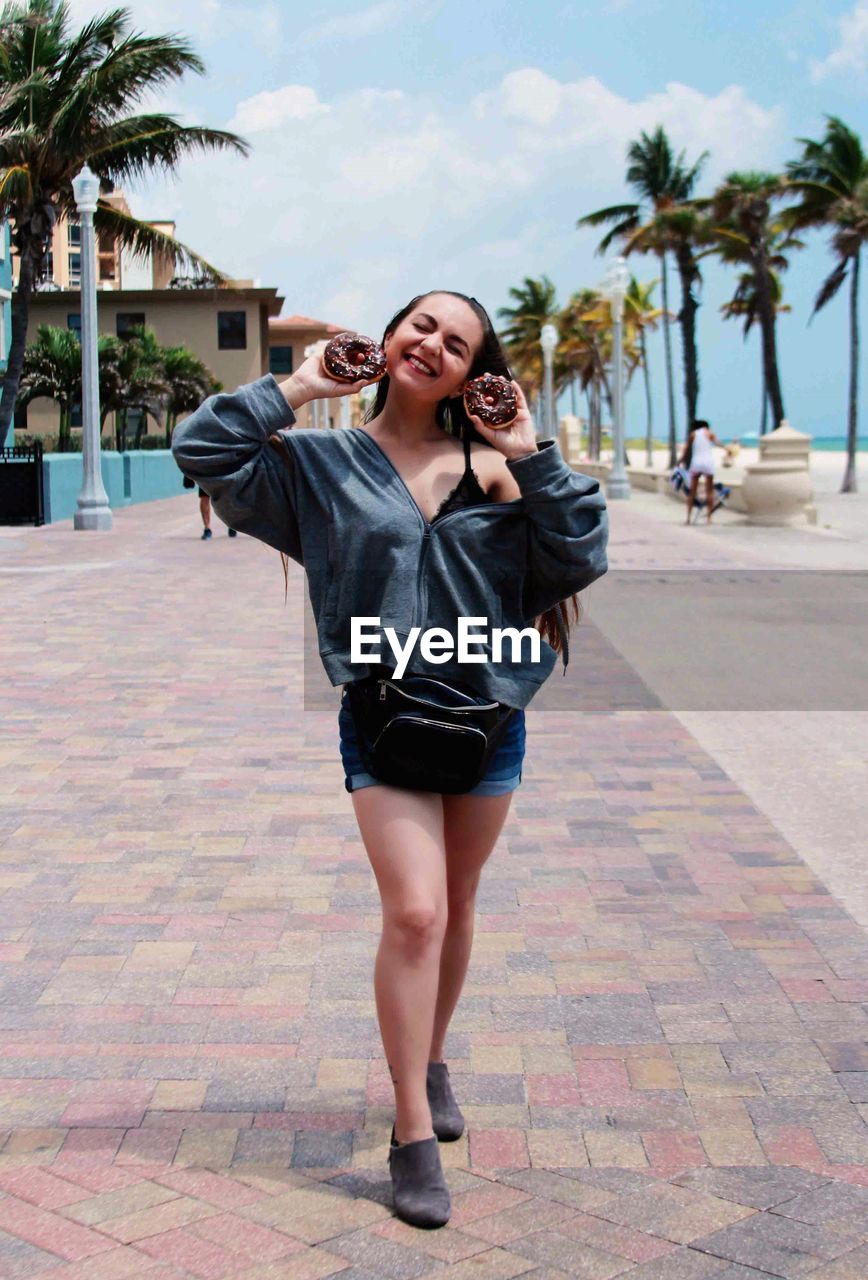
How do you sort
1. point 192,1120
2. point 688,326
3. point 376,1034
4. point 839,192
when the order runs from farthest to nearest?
1. point 688,326
2. point 839,192
3. point 376,1034
4. point 192,1120

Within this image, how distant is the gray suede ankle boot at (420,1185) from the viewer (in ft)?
9.50

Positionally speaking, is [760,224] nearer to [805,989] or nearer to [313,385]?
[805,989]

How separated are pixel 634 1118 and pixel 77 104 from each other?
77.2ft

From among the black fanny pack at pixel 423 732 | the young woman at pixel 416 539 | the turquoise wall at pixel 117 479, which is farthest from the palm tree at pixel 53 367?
the black fanny pack at pixel 423 732

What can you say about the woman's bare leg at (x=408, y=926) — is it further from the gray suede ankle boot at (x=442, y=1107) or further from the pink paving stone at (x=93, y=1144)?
the pink paving stone at (x=93, y=1144)

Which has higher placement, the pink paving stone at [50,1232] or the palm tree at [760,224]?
the palm tree at [760,224]

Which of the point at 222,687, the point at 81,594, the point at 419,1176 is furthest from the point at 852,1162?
the point at 81,594

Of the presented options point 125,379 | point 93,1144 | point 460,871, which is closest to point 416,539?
point 460,871

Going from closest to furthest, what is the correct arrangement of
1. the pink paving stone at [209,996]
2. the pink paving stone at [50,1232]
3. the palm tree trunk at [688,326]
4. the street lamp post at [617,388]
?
the pink paving stone at [50,1232]
the pink paving stone at [209,996]
the street lamp post at [617,388]
the palm tree trunk at [688,326]

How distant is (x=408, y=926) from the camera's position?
2.93 metres

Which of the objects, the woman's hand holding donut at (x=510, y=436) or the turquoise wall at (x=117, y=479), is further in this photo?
the turquoise wall at (x=117, y=479)

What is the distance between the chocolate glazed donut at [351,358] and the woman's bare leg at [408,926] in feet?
2.58

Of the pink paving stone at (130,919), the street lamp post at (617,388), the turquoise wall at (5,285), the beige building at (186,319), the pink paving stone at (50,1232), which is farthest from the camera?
the beige building at (186,319)

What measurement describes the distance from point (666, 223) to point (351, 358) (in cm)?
5451
